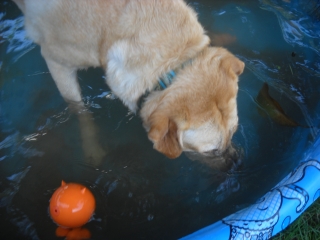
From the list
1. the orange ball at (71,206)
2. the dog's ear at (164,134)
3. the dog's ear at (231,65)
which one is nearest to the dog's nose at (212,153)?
the dog's ear at (164,134)

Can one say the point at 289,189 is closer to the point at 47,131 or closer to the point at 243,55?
the point at 243,55

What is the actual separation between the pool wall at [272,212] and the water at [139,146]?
2.29ft

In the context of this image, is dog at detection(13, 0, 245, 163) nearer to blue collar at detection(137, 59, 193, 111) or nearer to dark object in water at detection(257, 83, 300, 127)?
blue collar at detection(137, 59, 193, 111)

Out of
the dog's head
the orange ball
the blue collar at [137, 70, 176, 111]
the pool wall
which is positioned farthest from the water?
the blue collar at [137, 70, 176, 111]

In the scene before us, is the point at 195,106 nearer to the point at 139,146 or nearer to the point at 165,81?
the point at 165,81

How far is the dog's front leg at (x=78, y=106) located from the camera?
2.83 m

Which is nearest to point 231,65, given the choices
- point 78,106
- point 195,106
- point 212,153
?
point 195,106

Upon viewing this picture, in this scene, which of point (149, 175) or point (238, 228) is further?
point (149, 175)

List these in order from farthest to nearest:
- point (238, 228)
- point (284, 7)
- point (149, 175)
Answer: point (284, 7)
point (149, 175)
point (238, 228)

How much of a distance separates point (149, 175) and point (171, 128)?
1.15 metres

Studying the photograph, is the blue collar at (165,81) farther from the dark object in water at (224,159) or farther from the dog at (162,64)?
the dark object in water at (224,159)

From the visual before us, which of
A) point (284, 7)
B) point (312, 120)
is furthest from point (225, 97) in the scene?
point (284, 7)

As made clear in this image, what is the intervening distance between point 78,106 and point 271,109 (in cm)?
228

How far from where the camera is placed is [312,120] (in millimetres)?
3266
